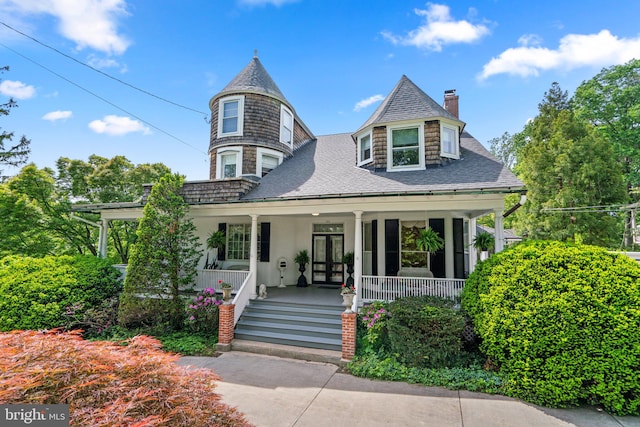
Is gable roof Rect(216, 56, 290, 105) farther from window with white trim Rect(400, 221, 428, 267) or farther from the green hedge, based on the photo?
the green hedge

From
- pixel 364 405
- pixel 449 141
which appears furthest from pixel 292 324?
pixel 449 141

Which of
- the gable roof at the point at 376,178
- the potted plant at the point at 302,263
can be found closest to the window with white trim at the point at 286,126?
the gable roof at the point at 376,178

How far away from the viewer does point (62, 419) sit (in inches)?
74.7

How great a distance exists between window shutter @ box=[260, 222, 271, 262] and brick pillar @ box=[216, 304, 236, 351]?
11.0 ft

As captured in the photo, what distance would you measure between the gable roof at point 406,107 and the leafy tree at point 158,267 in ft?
22.1

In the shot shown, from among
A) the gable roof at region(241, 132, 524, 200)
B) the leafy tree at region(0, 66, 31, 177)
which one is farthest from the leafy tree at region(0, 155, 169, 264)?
the gable roof at region(241, 132, 524, 200)

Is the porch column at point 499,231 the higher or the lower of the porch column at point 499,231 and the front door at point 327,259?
the higher

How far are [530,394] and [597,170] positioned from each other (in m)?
16.2

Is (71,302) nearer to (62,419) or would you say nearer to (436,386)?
(62,419)

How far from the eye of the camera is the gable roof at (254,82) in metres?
12.3

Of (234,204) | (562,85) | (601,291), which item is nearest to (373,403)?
(601,291)

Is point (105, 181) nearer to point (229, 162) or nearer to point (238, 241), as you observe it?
point (229, 162)

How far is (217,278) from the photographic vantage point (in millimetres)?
9328

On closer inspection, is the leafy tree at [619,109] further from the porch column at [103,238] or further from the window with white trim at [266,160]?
the porch column at [103,238]
